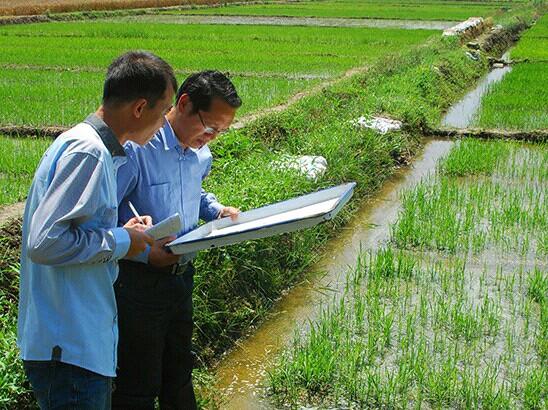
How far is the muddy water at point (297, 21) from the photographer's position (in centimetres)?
2494

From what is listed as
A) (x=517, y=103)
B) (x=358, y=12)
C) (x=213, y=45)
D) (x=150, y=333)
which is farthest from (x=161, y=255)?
(x=358, y=12)

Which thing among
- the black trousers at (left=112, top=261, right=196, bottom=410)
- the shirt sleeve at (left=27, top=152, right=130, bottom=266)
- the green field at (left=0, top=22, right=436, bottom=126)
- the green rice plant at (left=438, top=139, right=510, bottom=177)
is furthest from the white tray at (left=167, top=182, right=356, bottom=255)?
the green field at (left=0, top=22, right=436, bottom=126)

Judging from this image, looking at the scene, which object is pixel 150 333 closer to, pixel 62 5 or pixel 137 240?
pixel 137 240

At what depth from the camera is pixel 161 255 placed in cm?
237

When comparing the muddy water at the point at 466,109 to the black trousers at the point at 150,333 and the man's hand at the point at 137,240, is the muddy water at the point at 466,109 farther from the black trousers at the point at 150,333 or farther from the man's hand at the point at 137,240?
the man's hand at the point at 137,240

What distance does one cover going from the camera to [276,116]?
7.88 metres

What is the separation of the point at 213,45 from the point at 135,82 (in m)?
16.0

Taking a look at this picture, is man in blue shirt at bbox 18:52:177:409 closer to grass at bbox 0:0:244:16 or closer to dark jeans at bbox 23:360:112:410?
dark jeans at bbox 23:360:112:410

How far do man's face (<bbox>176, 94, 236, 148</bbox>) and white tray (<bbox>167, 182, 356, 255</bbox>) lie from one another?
0.28 m

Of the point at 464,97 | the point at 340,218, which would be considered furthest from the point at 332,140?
the point at 464,97

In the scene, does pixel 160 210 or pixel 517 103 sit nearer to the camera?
pixel 160 210

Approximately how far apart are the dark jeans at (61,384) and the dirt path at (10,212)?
254 centimetres

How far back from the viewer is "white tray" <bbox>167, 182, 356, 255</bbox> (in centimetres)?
226

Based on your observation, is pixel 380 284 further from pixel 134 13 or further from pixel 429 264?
pixel 134 13
